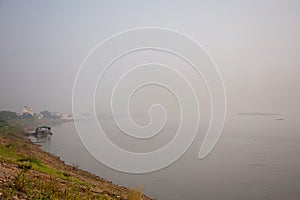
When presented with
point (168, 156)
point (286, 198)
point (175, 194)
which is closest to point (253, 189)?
point (286, 198)

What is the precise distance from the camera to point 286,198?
14.2m

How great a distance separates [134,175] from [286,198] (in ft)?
29.9

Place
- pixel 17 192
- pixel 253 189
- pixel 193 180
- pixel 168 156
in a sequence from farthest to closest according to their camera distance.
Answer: pixel 168 156 → pixel 193 180 → pixel 253 189 → pixel 17 192

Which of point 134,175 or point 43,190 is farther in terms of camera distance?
point 134,175

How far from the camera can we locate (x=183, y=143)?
37.1 metres

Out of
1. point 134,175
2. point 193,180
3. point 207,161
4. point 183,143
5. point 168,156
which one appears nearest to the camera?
point 193,180

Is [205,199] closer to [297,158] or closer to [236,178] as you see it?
[236,178]

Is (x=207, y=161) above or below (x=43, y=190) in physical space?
above

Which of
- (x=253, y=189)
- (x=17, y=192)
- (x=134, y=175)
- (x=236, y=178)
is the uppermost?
(x=134, y=175)

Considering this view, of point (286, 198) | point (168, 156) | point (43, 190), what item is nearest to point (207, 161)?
point (168, 156)

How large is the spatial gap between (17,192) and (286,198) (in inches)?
534

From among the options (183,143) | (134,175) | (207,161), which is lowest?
(134,175)

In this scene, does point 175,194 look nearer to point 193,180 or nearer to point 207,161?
point 193,180

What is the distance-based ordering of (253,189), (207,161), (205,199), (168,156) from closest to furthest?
(205,199) → (253,189) → (207,161) → (168,156)
